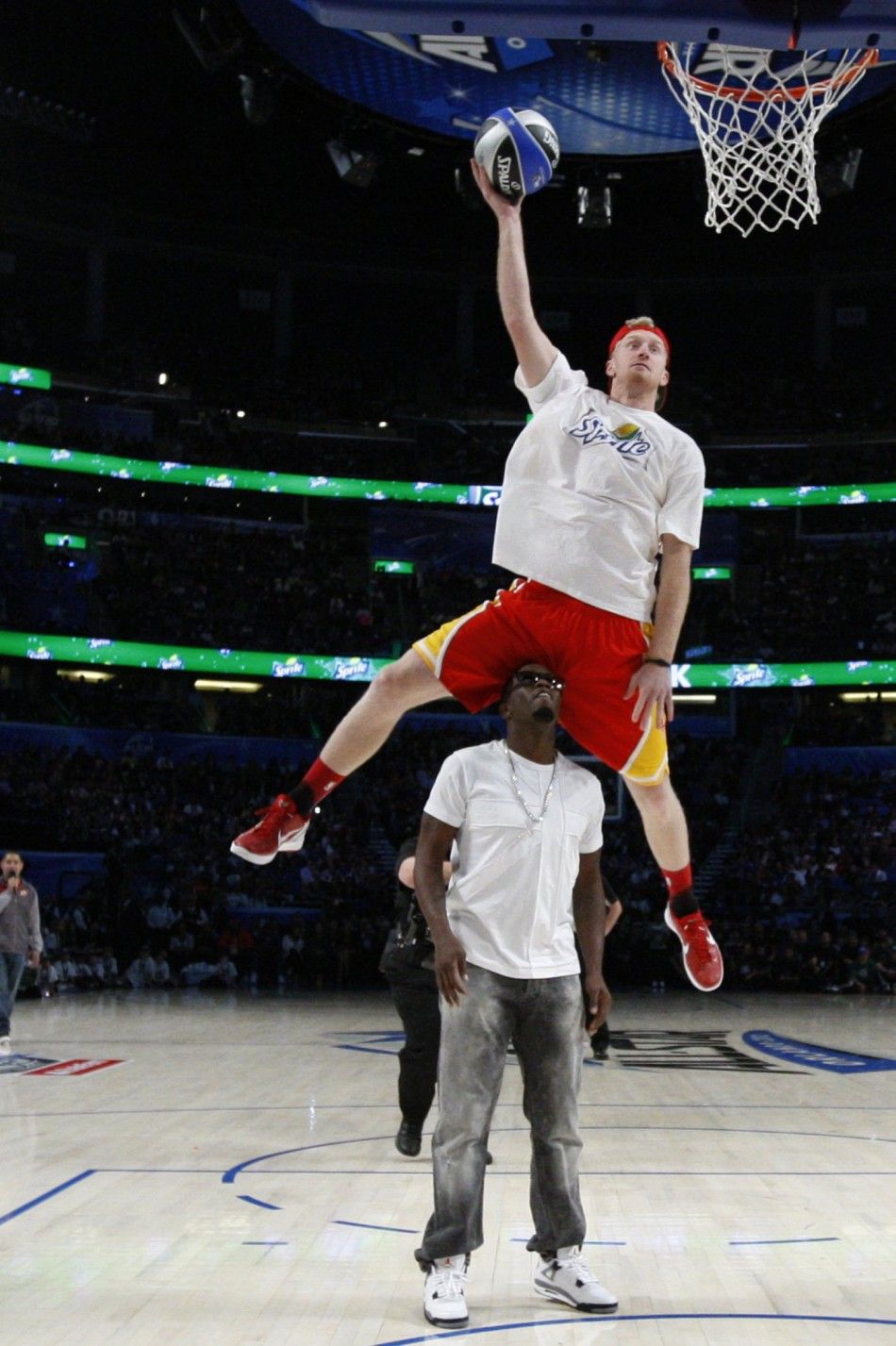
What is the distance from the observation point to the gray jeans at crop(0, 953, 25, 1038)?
13.2 meters

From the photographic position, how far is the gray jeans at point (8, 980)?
13195 millimetres

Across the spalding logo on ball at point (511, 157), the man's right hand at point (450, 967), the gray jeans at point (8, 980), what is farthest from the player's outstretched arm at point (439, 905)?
the gray jeans at point (8, 980)

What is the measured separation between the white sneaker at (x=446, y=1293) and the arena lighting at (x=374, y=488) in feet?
94.9

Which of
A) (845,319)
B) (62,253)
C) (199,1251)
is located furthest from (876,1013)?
(62,253)

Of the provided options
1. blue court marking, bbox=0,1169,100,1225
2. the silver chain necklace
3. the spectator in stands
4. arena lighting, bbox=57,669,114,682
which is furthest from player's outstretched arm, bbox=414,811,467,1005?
arena lighting, bbox=57,669,114,682

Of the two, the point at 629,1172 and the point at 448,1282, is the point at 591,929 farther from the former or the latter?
the point at 629,1172

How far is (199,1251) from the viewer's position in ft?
19.4

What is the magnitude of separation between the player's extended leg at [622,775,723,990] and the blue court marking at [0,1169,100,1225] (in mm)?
3335

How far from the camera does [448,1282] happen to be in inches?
196

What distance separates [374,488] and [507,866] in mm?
29872

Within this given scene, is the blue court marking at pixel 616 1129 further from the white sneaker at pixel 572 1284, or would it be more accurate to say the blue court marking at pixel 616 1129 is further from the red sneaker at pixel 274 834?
the red sneaker at pixel 274 834

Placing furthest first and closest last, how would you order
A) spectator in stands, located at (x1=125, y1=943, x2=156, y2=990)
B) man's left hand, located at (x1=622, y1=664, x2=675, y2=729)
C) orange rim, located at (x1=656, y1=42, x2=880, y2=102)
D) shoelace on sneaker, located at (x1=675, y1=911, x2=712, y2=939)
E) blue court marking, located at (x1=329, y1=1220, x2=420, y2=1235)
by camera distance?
1. spectator in stands, located at (x1=125, y1=943, x2=156, y2=990)
2. orange rim, located at (x1=656, y1=42, x2=880, y2=102)
3. blue court marking, located at (x1=329, y1=1220, x2=420, y2=1235)
4. shoelace on sneaker, located at (x1=675, y1=911, x2=712, y2=939)
5. man's left hand, located at (x1=622, y1=664, x2=675, y2=729)

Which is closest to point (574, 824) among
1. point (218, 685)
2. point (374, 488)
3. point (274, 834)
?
point (274, 834)

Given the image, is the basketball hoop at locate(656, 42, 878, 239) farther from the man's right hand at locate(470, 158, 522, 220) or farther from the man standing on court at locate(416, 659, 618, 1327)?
the man standing on court at locate(416, 659, 618, 1327)
